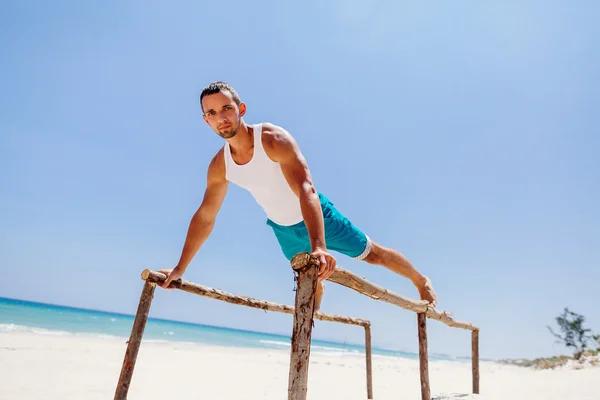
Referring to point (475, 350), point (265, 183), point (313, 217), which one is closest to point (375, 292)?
point (313, 217)

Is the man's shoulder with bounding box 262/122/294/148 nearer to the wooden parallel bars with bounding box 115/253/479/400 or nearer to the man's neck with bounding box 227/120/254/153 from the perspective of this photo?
the man's neck with bounding box 227/120/254/153

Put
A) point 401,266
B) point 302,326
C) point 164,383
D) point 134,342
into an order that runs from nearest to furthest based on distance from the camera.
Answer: point 302,326 < point 134,342 < point 401,266 < point 164,383

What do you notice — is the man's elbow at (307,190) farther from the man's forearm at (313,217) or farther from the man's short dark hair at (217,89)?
the man's short dark hair at (217,89)

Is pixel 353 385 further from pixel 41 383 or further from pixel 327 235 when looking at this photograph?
pixel 327 235

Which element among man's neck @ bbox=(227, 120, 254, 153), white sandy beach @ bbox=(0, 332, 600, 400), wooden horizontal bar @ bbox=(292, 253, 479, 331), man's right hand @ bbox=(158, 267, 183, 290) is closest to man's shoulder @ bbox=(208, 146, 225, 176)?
man's neck @ bbox=(227, 120, 254, 153)

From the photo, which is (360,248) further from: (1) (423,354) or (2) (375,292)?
(1) (423,354)

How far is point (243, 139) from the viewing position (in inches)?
115

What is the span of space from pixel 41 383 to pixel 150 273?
370 cm

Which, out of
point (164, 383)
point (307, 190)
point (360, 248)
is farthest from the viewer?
point (164, 383)

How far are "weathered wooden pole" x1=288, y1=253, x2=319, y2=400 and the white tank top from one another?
3.98 ft

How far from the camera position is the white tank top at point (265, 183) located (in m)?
2.87

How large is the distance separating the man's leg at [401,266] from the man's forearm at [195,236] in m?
1.38

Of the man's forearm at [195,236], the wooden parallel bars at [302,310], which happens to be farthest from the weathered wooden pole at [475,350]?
the man's forearm at [195,236]

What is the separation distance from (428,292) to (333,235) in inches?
49.5
